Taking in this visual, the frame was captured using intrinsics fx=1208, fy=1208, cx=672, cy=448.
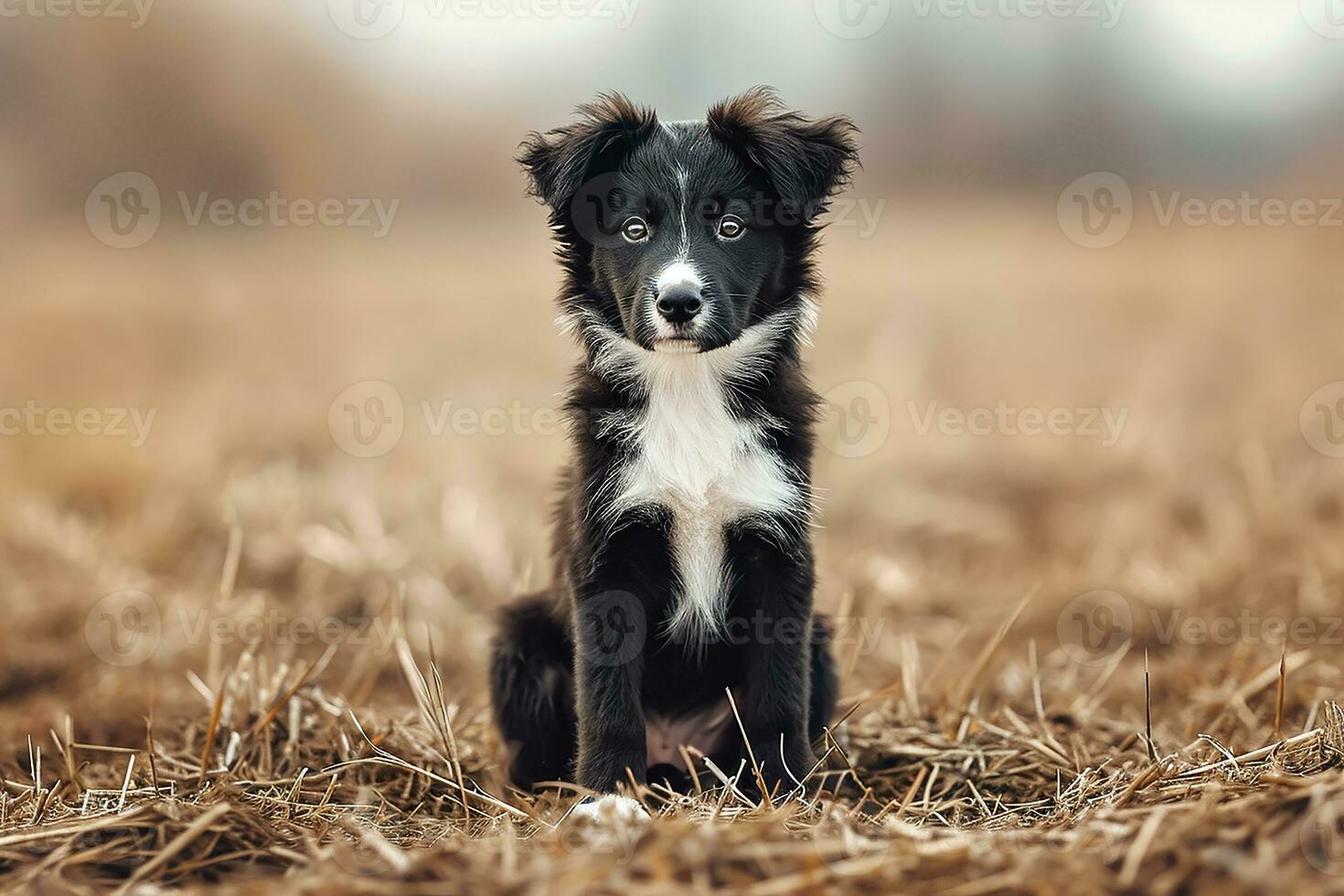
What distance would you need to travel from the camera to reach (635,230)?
3.72m

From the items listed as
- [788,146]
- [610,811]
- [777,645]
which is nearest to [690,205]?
[788,146]

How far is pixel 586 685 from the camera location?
11.7 feet

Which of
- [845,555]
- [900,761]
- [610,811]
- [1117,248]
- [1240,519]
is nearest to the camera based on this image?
[610,811]

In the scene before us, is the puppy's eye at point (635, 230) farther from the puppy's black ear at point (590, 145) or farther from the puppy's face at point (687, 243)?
the puppy's black ear at point (590, 145)

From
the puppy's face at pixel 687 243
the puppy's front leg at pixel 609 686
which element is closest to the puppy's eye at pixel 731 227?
the puppy's face at pixel 687 243

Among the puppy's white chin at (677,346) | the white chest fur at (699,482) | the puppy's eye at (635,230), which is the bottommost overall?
the white chest fur at (699,482)

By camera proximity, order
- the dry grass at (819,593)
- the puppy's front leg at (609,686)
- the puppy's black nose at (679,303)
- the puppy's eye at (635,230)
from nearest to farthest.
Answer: the dry grass at (819,593), the puppy's black nose at (679,303), the puppy's front leg at (609,686), the puppy's eye at (635,230)

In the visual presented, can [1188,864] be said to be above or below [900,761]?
above

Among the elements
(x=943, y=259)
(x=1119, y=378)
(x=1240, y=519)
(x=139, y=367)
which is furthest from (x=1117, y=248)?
(x=139, y=367)

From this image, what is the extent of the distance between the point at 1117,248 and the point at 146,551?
1046cm

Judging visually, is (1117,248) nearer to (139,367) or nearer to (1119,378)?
(1119,378)

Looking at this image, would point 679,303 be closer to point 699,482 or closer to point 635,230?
point 635,230

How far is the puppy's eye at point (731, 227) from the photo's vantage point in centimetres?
371

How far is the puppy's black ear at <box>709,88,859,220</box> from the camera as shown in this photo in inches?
147
